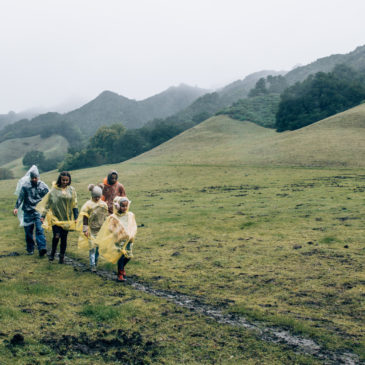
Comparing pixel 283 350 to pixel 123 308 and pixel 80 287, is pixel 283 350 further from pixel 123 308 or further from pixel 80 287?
pixel 80 287

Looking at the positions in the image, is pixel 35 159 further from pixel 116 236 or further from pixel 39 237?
pixel 116 236

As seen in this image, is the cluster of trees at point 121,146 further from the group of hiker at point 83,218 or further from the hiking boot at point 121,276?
the hiking boot at point 121,276

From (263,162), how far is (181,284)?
39.6m

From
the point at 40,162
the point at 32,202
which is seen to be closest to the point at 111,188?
the point at 32,202

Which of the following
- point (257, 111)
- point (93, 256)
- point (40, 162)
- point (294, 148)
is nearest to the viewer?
point (93, 256)

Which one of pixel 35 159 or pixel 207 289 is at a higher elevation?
pixel 35 159

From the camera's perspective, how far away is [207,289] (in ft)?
31.5

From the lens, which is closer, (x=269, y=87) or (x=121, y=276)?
(x=121, y=276)

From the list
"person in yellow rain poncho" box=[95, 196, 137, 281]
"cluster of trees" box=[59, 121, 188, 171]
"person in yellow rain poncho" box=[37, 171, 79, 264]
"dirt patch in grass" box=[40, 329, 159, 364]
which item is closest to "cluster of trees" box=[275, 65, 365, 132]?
"cluster of trees" box=[59, 121, 188, 171]

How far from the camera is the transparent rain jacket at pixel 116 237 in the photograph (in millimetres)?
10023

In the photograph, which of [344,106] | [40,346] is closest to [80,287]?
[40,346]

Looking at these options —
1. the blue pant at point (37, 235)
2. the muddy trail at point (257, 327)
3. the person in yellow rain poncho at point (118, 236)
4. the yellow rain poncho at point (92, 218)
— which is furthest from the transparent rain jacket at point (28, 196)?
the muddy trail at point (257, 327)

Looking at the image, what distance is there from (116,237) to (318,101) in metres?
85.6

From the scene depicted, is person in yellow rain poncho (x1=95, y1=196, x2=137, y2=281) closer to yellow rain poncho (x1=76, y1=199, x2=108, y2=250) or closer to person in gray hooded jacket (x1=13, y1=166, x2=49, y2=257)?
yellow rain poncho (x1=76, y1=199, x2=108, y2=250)
